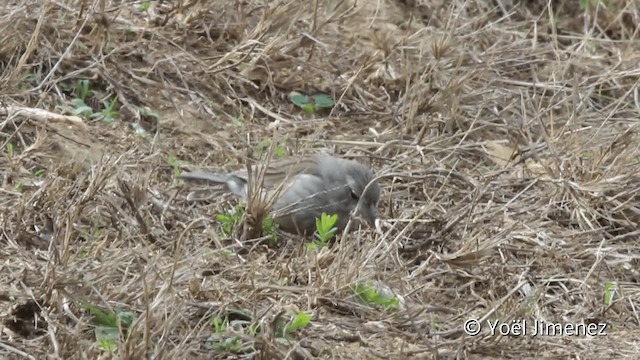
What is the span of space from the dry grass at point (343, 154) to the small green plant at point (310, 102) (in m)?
0.06

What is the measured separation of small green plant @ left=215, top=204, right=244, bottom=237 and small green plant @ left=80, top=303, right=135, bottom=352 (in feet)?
4.86

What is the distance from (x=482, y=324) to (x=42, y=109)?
10.3ft

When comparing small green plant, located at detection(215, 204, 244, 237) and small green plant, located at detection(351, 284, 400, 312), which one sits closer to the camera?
small green plant, located at detection(351, 284, 400, 312)

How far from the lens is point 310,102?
853 centimetres

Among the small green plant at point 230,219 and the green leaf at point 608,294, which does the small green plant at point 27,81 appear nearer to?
the small green plant at point 230,219

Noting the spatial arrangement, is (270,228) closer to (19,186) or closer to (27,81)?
(19,186)

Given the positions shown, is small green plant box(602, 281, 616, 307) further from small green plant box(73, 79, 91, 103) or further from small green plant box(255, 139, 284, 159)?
small green plant box(73, 79, 91, 103)

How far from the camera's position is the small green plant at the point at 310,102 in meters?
8.43

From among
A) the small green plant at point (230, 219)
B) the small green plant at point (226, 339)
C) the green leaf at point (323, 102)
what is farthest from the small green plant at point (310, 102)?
the small green plant at point (226, 339)

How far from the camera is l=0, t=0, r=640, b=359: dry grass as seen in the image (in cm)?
528

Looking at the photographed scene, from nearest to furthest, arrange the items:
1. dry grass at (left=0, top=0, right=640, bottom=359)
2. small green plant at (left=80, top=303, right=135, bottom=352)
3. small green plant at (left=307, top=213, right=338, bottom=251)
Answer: small green plant at (left=80, top=303, right=135, bottom=352) < dry grass at (left=0, top=0, right=640, bottom=359) < small green plant at (left=307, top=213, right=338, bottom=251)

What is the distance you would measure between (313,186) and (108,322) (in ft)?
7.14

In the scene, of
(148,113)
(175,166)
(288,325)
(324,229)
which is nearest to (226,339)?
(288,325)

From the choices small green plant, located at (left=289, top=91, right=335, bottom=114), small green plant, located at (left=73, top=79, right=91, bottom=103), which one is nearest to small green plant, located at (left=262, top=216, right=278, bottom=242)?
small green plant, located at (left=73, top=79, right=91, bottom=103)
